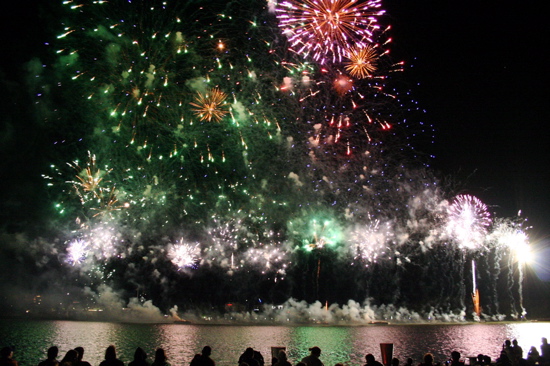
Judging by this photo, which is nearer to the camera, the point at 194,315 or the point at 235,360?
the point at 235,360

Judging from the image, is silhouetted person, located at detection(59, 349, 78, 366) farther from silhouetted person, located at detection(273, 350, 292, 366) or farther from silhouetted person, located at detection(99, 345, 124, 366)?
silhouetted person, located at detection(273, 350, 292, 366)

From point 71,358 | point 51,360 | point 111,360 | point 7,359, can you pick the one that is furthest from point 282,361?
point 7,359

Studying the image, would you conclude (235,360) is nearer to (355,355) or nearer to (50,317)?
(355,355)

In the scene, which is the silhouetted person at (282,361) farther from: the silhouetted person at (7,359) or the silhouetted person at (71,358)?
the silhouetted person at (7,359)

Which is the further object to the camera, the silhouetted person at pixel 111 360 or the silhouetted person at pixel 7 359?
the silhouetted person at pixel 7 359

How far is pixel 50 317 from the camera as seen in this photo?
85.8m

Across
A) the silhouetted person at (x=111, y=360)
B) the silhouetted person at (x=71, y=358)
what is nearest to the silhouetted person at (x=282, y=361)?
the silhouetted person at (x=111, y=360)

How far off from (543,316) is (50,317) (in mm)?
107445

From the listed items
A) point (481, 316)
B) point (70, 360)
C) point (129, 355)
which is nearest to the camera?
point (70, 360)

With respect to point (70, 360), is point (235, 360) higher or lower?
lower

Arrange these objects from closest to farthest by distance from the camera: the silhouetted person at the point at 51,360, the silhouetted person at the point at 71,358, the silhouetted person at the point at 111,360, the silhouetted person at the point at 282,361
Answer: the silhouetted person at the point at 111,360, the silhouetted person at the point at 51,360, the silhouetted person at the point at 71,358, the silhouetted person at the point at 282,361

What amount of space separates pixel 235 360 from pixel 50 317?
7923 centimetres

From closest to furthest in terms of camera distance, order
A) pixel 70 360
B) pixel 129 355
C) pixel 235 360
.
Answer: pixel 70 360 → pixel 235 360 → pixel 129 355

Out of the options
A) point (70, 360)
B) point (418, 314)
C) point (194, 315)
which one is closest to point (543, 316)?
point (418, 314)
